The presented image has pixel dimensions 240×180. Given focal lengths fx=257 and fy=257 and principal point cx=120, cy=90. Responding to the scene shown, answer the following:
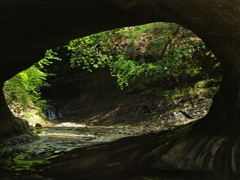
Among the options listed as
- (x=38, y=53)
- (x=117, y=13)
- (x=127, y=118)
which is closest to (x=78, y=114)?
(x=127, y=118)

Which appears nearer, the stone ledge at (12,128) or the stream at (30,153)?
the stream at (30,153)

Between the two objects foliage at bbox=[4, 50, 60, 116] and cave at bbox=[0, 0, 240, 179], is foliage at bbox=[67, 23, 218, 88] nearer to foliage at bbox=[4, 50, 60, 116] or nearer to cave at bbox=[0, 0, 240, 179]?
foliage at bbox=[4, 50, 60, 116]

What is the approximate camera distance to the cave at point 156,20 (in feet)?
13.1

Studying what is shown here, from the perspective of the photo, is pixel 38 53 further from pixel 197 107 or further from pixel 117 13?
pixel 197 107

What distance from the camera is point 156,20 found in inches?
227

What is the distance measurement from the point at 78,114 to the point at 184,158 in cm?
1751

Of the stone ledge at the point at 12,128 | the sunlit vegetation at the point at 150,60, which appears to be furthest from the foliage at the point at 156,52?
the stone ledge at the point at 12,128

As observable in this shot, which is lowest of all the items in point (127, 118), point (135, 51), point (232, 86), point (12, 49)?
point (127, 118)

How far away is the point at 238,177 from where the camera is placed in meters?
3.40

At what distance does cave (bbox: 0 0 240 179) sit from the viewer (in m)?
3.99

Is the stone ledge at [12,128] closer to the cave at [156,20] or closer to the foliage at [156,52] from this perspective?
the cave at [156,20]

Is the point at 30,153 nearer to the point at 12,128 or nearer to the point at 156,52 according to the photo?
the point at 12,128

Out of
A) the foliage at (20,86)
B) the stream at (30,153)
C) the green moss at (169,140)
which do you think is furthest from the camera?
the foliage at (20,86)

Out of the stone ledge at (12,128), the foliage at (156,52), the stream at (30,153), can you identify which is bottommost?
the stream at (30,153)
